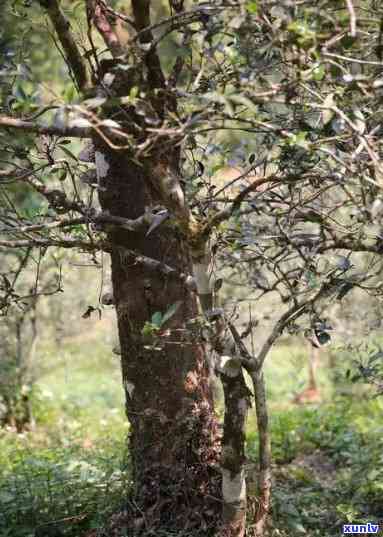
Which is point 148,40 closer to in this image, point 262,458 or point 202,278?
point 202,278

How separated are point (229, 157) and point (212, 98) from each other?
0.81 metres

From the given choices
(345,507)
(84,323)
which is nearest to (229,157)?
(345,507)

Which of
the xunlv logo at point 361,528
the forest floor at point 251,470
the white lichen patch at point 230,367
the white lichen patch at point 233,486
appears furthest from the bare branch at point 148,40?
the xunlv logo at point 361,528

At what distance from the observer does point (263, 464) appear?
2.99 m

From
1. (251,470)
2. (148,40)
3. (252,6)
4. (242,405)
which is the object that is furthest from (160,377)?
(252,6)

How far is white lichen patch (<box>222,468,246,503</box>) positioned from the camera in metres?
2.81

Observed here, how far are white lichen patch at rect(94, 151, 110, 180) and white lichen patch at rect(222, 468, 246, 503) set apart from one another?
1335 mm

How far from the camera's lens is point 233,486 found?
282 cm

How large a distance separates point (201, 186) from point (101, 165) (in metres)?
0.56

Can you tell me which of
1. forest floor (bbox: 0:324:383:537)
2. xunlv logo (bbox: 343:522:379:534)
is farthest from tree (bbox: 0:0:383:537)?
xunlv logo (bbox: 343:522:379:534)

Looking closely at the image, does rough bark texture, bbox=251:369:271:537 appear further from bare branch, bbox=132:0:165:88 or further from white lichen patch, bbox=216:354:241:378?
bare branch, bbox=132:0:165:88

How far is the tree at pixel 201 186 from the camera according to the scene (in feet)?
6.85

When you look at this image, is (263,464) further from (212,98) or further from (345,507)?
(212,98)

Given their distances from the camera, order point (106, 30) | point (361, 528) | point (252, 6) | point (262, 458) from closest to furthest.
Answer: point (252, 6)
point (106, 30)
point (262, 458)
point (361, 528)
